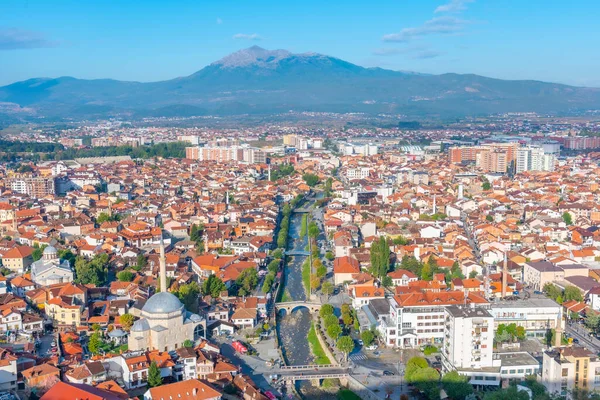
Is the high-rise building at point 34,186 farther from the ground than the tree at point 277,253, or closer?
farther from the ground

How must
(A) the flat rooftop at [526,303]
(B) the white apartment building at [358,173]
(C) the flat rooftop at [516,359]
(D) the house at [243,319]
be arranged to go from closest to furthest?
(C) the flat rooftop at [516,359] < (A) the flat rooftop at [526,303] < (D) the house at [243,319] < (B) the white apartment building at [358,173]

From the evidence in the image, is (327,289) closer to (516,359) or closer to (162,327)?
(162,327)

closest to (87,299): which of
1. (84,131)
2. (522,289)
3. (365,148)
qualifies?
(522,289)

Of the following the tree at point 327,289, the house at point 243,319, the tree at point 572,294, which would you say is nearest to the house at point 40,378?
the house at point 243,319

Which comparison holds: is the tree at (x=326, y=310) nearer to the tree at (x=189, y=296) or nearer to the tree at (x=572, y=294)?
the tree at (x=189, y=296)

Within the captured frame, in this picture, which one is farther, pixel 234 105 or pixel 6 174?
pixel 234 105

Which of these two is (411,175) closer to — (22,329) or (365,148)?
(365,148)

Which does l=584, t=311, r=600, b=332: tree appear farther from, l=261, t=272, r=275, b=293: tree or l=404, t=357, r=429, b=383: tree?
l=261, t=272, r=275, b=293: tree
